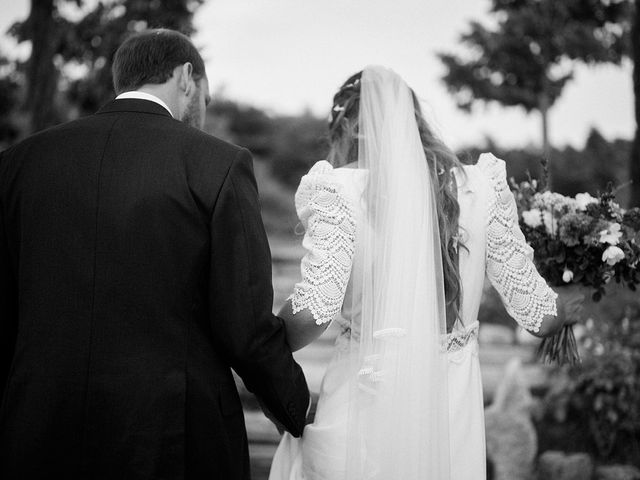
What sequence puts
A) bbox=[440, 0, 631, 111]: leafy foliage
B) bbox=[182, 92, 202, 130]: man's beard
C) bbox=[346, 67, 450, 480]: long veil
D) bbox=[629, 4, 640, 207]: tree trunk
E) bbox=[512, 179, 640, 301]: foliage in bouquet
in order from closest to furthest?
bbox=[346, 67, 450, 480]: long veil, bbox=[182, 92, 202, 130]: man's beard, bbox=[512, 179, 640, 301]: foliage in bouquet, bbox=[629, 4, 640, 207]: tree trunk, bbox=[440, 0, 631, 111]: leafy foliage

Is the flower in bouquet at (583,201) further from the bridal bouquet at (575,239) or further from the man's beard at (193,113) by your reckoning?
the man's beard at (193,113)

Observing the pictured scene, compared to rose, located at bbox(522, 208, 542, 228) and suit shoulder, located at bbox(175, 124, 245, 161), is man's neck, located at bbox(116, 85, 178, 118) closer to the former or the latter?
suit shoulder, located at bbox(175, 124, 245, 161)

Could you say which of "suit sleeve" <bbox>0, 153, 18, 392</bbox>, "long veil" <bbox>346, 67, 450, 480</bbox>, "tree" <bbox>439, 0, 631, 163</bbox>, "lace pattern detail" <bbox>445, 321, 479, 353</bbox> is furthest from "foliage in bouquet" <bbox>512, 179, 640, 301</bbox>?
"tree" <bbox>439, 0, 631, 163</bbox>

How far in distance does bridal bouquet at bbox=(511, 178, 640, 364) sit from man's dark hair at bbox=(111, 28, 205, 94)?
1.71 m

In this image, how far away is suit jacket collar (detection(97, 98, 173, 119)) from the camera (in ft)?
7.47

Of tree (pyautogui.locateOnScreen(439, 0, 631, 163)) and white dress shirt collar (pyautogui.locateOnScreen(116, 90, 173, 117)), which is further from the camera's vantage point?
tree (pyautogui.locateOnScreen(439, 0, 631, 163))

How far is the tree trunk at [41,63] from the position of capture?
7.14 meters

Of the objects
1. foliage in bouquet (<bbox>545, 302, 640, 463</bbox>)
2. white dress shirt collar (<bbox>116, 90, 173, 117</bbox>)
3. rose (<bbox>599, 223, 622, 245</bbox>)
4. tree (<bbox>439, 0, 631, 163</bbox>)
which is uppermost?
tree (<bbox>439, 0, 631, 163</bbox>)

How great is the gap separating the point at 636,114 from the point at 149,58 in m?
3.73

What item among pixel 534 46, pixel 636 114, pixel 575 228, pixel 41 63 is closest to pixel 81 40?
pixel 41 63

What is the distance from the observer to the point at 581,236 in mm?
3098

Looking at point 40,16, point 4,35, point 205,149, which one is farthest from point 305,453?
point 4,35

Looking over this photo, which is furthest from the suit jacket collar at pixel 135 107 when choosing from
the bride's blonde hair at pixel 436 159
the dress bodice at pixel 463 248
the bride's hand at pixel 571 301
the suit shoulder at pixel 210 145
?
the bride's hand at pixel 571 301

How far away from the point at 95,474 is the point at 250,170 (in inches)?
40.4
